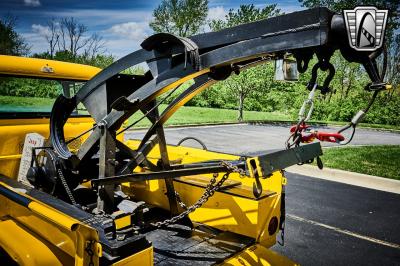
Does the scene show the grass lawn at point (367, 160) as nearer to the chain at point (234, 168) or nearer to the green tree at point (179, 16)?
the chain at point (234, 168)

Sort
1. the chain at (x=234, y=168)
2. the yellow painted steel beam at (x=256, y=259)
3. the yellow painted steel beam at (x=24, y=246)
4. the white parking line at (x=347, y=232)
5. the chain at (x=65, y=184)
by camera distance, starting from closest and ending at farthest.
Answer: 1. the yellow painted steel beam at (x=24, y=246)
2. the chain at (x=234, y=168)
3. the yellow painted steel beam at (x=256, y=259)
4. the chain at (x=65, y=184)
5. the white parking line at (x=347, y=232)

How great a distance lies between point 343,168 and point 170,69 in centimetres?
830

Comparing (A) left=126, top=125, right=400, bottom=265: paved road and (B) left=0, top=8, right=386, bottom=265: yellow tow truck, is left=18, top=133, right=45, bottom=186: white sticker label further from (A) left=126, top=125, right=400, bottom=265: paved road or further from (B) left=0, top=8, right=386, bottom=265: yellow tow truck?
(A) left=126, top=125, right=400, bottom=265: paved road

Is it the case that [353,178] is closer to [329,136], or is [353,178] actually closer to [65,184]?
[329,136]

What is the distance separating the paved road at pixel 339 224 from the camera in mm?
4309

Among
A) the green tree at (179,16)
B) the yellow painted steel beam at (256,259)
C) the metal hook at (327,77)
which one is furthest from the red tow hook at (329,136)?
the green tree at (179,16)

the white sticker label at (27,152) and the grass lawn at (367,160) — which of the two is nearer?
the white sticker label at (27,152)

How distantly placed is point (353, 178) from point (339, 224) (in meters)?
3.60

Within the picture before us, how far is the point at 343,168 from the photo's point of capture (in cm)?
925

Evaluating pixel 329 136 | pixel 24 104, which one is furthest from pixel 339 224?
pixel 24 104

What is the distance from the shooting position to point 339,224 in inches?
211

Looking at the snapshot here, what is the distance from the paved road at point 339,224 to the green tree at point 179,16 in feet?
133
